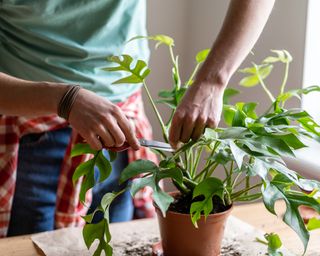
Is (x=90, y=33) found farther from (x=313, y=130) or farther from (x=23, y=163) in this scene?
(x=313, y=130)

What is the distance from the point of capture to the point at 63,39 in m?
1.21

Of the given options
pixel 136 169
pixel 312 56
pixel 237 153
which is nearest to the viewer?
pixel 237 153

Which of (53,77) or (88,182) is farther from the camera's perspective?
(53,77)

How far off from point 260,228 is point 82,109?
46 centimetres

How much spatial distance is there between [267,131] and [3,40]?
25.6 inches

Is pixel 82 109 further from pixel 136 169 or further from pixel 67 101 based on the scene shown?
pixel 136 169

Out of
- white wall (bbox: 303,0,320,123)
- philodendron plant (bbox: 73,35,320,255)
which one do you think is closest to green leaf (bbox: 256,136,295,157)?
philodendron plant (bbox: 73,35,320,255)

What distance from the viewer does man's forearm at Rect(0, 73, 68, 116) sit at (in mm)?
982

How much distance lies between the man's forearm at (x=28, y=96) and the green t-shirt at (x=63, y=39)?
0.18 m

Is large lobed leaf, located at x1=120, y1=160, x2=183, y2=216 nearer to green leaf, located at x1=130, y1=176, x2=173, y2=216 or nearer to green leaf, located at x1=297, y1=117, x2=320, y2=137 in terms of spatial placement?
green leaf, located at x1=130, y1=176, x2=173, y2=216

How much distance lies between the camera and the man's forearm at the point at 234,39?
0.97 metres

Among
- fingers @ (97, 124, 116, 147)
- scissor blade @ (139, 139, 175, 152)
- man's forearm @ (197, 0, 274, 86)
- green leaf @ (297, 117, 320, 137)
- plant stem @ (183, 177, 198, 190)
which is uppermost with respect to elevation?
man's forearm @ (197, 0, 274, 86)

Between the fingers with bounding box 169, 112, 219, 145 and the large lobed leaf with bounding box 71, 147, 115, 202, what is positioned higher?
the fingers with bounding box 169, 112, 219, 145

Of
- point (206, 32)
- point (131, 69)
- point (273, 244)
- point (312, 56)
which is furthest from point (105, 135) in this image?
point (206, 32)
